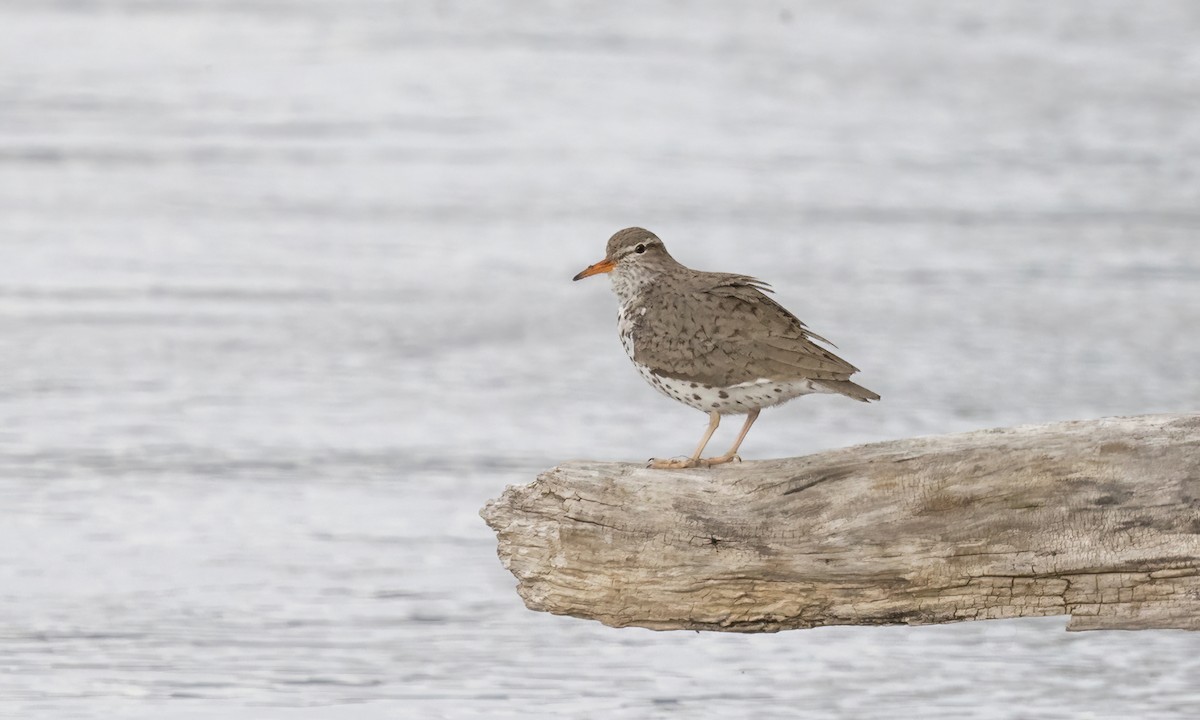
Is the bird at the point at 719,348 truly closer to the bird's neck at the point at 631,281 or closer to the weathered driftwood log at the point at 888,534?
the bird's neck at the point at 631,281

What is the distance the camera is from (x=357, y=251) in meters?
14.4

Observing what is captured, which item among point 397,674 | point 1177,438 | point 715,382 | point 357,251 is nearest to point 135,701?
point 397,674

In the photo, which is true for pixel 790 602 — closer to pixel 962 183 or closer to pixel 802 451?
pixel 802 451

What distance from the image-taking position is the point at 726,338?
6.18 m

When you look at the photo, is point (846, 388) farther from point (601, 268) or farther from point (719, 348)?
point (601, 268)

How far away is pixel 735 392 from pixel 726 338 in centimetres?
19

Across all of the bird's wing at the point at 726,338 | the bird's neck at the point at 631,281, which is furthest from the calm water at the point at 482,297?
the bird's neck at the point at 631,281

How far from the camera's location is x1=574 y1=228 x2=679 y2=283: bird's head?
6.68m

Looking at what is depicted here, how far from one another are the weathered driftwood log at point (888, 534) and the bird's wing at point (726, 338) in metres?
0.37

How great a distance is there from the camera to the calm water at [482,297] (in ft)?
23.4

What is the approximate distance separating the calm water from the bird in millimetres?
1201

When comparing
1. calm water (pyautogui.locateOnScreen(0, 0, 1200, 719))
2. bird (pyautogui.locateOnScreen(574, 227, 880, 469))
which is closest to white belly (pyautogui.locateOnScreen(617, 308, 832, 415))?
bird (pyautogui.locateOnScreen(574, 227, 880, 469))

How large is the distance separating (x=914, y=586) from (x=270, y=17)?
19.9 meters

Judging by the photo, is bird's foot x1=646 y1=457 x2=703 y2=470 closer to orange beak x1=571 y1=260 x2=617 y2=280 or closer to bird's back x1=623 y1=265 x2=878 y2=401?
bird's back x1=623 y1=265 x2=878 y2=401
